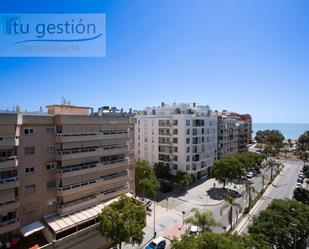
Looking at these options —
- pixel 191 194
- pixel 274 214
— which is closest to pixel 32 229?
pixel 274 214

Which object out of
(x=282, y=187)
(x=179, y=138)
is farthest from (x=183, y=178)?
(x=282, y=187)

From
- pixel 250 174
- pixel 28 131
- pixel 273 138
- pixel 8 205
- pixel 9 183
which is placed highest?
pixel 28 131

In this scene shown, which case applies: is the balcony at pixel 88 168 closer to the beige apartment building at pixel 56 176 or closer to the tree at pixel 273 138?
the beige apartment building at pixel 56 176

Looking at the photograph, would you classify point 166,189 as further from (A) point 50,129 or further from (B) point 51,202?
(A) point 50,129

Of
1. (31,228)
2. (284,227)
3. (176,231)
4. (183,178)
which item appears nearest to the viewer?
(284,227)

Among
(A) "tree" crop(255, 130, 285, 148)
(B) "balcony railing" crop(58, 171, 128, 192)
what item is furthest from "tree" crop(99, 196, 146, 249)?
(A) "tree" crop(255, 130, 285, 148)

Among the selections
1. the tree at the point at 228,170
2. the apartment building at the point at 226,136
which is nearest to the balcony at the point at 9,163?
the tree at the point at 228,170

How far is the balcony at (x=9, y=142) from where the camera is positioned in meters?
23.1

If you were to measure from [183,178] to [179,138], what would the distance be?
10.8m

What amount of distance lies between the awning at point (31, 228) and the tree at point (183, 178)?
33.3 m

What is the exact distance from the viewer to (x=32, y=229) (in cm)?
2480

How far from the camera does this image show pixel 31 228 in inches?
981

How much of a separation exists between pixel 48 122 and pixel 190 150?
39721 mm

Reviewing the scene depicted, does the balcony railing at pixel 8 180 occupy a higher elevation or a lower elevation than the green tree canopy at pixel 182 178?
higher
